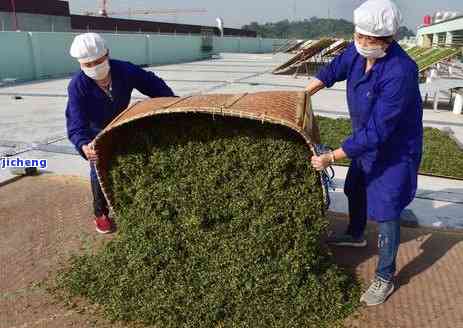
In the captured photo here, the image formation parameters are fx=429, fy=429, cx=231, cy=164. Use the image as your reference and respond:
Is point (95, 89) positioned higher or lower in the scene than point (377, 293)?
higher

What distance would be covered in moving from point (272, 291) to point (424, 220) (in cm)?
190

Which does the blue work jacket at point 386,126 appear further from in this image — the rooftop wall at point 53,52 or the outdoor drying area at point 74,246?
the rooftop wall at point 53,52

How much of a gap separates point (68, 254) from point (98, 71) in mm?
1444

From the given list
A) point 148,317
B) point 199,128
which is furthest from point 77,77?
point 148,317

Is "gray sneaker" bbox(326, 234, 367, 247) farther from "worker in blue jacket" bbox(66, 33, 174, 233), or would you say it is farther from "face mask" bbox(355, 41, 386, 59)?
"worker in blue jacket" bbox(66, 33, 174, 233)

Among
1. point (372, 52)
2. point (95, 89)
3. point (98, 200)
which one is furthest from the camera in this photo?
point (98, 200)

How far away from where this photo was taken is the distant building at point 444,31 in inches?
1235

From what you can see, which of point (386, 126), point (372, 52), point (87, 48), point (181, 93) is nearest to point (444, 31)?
point (181, 93)

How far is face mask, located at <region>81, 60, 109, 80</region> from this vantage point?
2.98m

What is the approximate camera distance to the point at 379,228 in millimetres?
2750

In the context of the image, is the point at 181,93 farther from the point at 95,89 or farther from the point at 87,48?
the point at 87,48

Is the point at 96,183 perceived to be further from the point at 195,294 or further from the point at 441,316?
the point at 441,316

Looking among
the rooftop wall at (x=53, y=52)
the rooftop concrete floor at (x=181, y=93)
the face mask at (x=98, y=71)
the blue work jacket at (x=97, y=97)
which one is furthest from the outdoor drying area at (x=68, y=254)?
the rooftop wall at (x=53, y=52)

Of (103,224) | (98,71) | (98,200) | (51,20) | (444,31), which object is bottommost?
(103,224)
